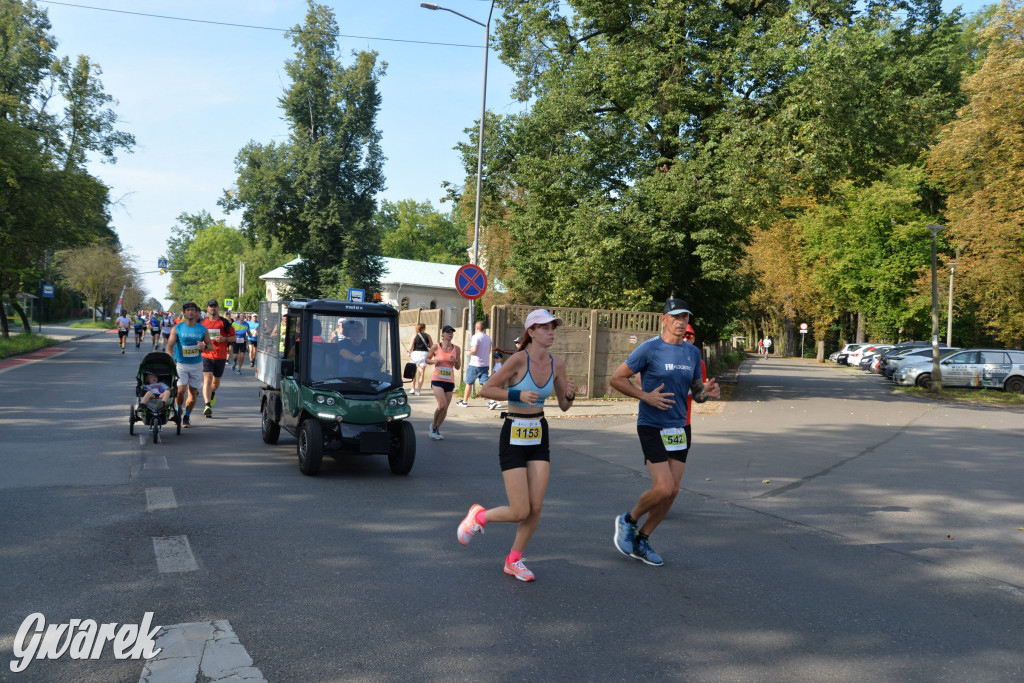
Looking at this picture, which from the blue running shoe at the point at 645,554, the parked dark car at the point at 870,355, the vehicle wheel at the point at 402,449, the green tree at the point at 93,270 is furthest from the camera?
the green tree at the point at 93,270

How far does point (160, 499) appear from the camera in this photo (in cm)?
770

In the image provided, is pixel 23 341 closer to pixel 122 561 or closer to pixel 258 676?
pixel 122 561

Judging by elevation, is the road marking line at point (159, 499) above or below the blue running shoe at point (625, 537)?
below

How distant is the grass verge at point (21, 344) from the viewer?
29528 mm

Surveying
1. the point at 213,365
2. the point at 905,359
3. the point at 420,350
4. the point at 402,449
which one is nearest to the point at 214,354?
the point at 213,365

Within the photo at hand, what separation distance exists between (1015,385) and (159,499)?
30.5 meters

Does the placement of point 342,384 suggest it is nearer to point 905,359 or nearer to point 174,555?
point 174,555

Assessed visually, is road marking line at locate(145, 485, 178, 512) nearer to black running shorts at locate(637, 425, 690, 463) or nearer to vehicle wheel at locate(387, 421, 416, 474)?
vehicle wheel at locate(387, 421, 416, 474)

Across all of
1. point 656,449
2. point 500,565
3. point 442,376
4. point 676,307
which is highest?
point 676,307

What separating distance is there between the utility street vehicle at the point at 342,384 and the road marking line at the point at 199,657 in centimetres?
466

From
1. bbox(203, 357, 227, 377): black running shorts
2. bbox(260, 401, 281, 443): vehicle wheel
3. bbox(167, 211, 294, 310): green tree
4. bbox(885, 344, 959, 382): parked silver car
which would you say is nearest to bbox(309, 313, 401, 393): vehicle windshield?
bbox(260, 401, 281, 443): vehicle wheel

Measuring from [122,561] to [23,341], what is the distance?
3318 cm

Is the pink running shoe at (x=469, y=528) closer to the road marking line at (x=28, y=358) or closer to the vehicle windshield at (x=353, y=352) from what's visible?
the vehicle windshield at (x=353, y=352)

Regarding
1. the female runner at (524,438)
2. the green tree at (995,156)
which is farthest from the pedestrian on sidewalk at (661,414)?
the green tree at (995,156)
